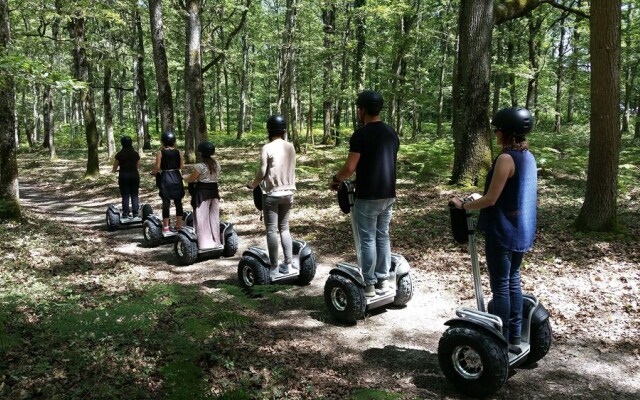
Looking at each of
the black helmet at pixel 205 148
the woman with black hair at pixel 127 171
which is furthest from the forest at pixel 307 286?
the black helmet at pixel 205 148

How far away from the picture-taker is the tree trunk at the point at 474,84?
10.1 m

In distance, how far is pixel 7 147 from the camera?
9.18m

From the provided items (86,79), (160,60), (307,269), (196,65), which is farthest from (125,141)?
(86,79)

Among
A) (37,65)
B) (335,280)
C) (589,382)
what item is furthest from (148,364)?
(37,65)

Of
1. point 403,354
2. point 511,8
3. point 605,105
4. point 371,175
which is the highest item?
point 511,8

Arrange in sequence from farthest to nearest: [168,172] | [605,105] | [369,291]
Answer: [168,172]
[605,105]
[369,291]

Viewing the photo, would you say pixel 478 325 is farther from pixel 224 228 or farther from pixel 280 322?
pixel 224 228

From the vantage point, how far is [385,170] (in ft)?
15.5

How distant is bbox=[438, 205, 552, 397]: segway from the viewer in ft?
11.3

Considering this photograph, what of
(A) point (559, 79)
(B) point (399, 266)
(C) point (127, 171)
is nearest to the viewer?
(B) point (399, 266)

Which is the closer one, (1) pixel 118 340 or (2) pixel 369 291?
(1) pixel 118 340

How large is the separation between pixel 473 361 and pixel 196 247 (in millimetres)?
5227

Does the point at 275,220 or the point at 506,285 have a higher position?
the point at 275,220

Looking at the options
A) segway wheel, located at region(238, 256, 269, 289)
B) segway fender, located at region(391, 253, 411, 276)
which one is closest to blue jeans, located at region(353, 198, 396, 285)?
segway fender, located at region(391, 253, 411, 276)
